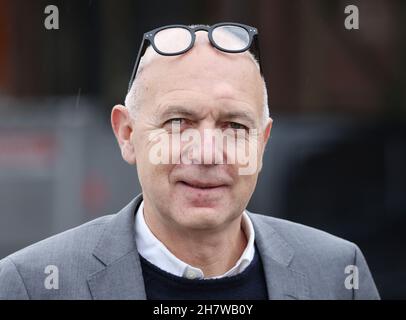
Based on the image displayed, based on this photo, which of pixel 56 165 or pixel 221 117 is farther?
pixel 56 165

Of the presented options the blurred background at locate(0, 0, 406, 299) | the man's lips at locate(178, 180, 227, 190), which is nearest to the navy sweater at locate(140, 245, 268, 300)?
the man's lips at locate(178, 180, 227, 190)

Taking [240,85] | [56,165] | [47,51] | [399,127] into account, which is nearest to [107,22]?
[47,51]

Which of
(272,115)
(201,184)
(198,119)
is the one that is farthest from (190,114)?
(272,115)

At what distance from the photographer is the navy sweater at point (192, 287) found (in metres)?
2.01

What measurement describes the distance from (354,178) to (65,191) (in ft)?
6.30

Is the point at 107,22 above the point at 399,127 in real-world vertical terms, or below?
above

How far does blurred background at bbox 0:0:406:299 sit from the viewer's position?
5500mm

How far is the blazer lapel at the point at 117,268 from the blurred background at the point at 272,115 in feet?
11.2

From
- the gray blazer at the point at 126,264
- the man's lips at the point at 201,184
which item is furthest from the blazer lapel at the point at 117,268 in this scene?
the man's lips at the point at 201,184

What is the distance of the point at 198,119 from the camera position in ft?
6.32

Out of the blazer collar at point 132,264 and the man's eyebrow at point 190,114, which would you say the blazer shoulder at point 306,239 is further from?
the man's eyebrow at point 190,114
